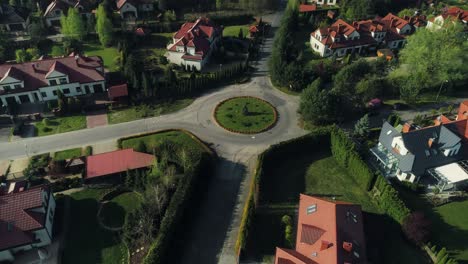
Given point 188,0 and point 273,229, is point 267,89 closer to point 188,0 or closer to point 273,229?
point 273,229

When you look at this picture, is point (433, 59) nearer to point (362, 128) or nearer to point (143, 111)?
point (362, 128)

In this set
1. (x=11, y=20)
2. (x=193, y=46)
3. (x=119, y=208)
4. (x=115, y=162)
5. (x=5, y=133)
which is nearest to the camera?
(x=119, y=208)

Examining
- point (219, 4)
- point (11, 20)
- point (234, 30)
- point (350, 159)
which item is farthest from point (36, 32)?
point (350, 159)

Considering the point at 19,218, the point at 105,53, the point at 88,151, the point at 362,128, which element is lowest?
the point at 19,218

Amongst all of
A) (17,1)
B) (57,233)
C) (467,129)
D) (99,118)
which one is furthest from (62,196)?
(17,1)

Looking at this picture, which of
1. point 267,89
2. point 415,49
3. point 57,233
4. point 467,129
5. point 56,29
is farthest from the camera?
point 56,29

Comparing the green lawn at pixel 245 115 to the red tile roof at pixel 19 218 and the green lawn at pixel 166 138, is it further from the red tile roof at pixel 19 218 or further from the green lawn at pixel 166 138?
the red tile roof at pixel 19 218
